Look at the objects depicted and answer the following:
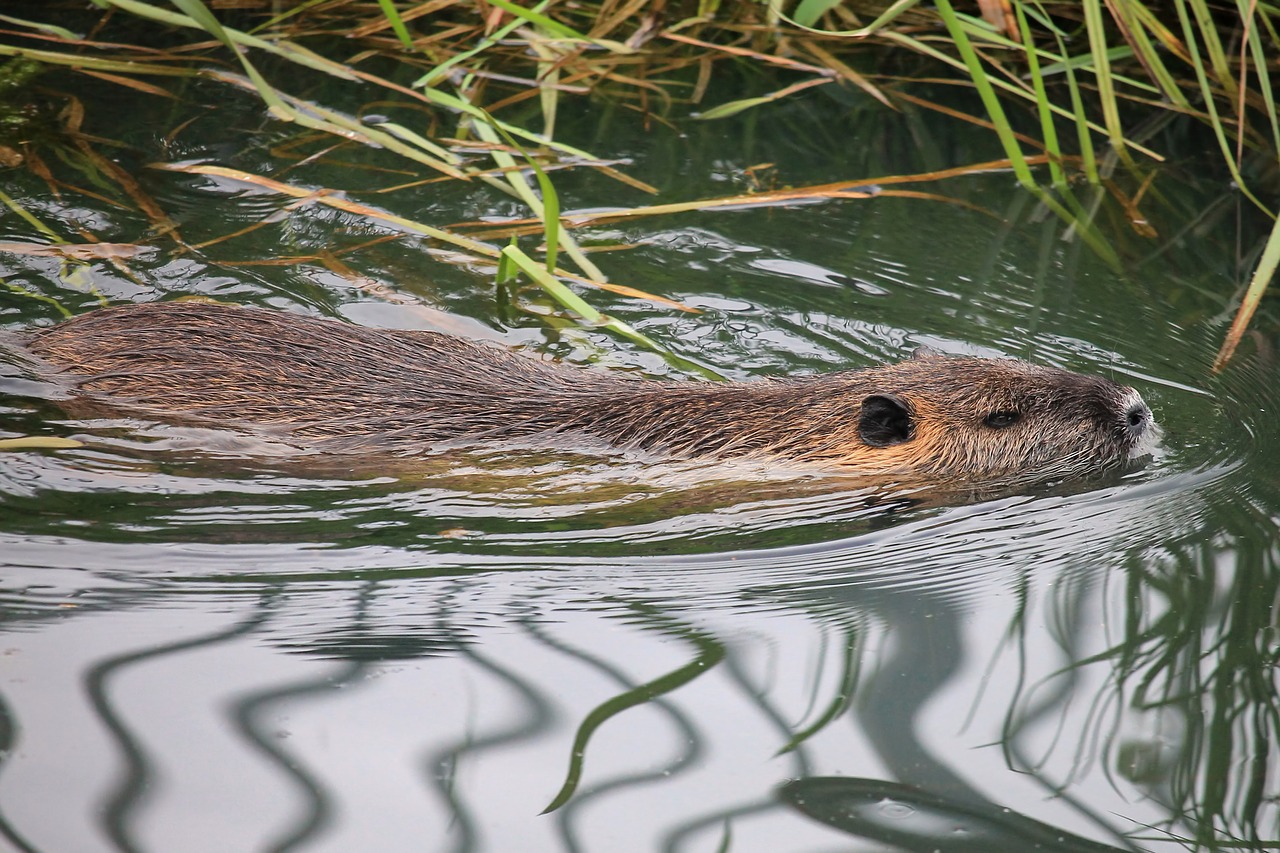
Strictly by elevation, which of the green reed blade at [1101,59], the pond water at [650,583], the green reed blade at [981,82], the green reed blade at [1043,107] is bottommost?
the pond water at [650,583]

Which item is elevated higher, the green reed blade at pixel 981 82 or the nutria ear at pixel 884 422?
the green reed blade at pixel 981 82

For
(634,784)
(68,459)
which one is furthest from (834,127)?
(634,784)

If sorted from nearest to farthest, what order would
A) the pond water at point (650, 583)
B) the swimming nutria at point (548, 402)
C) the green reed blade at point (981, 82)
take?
the pond water at point (650, 583)
the swimming nutria at point (548, 402)
the green reed blade at point (981, 82)

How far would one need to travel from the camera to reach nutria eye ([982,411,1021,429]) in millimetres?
3705

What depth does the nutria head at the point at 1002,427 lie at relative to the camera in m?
3.64

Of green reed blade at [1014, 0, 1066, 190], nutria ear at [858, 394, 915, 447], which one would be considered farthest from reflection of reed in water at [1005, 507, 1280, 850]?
green reed blade at [1014, 0, 1066, 190]

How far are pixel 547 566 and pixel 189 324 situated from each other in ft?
4.33

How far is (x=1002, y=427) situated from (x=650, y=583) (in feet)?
4.23

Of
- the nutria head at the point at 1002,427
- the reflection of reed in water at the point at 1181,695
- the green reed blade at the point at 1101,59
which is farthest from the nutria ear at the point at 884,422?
the green reed blade at the point at 1101,59

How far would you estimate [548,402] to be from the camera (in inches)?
143

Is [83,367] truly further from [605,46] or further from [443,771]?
[605,46]

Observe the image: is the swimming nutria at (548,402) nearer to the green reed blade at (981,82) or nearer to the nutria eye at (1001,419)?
the nutria eye at (1001,419)

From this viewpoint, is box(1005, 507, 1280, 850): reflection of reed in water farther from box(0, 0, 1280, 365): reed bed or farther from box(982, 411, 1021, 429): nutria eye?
box(0, 0, 1280, 365): reed bed

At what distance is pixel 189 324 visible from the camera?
364 centimetres
